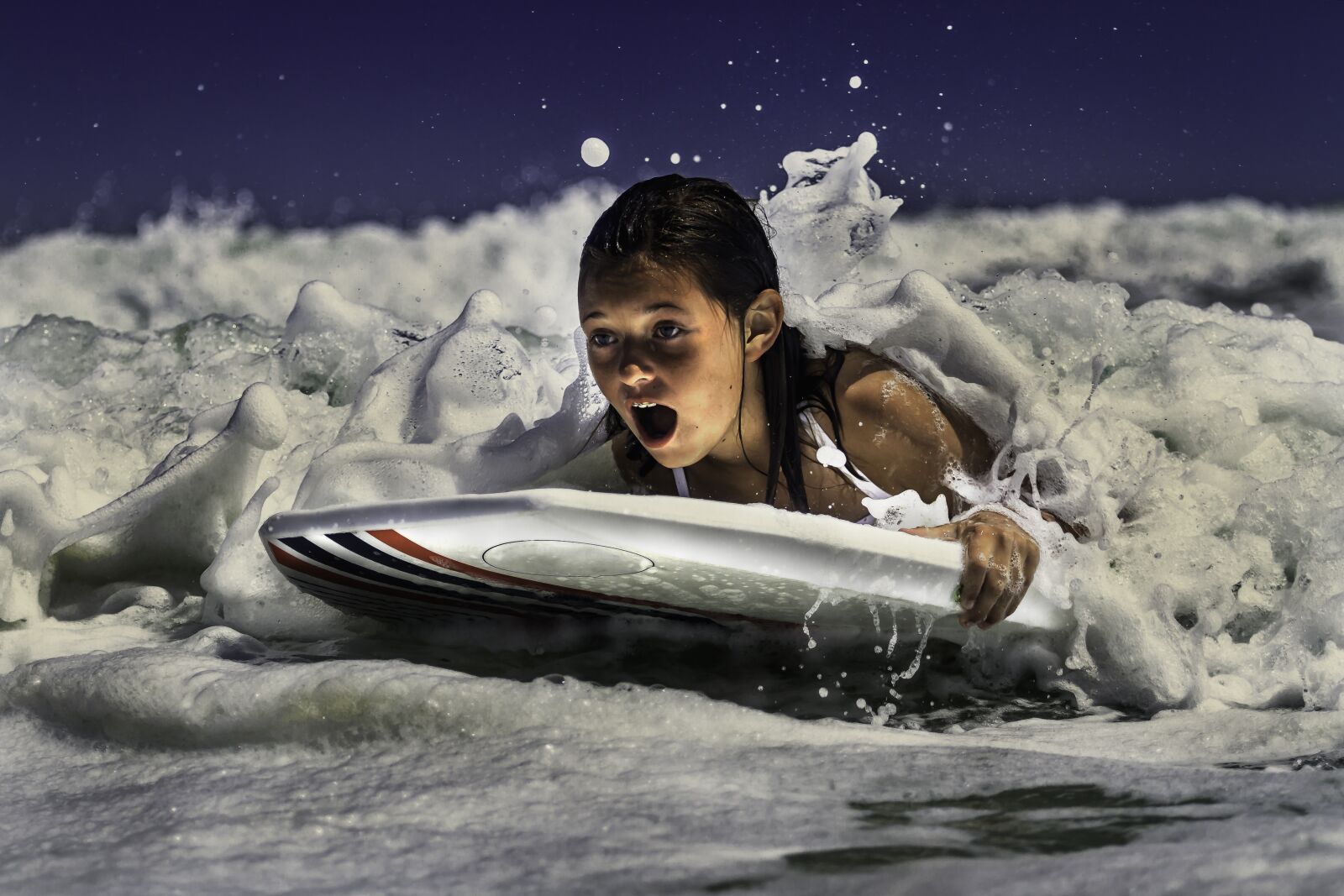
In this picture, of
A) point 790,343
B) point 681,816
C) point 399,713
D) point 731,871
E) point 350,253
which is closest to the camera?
point 731,871

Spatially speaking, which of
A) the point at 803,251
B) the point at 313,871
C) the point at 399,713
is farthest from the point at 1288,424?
the point at 313,871

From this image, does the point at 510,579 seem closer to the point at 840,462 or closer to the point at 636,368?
the point at 636,368

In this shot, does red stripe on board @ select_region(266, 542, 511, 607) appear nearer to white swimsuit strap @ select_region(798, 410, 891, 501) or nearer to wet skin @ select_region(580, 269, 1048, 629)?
wet skin @ select_region(580, 269, 1048, 629)

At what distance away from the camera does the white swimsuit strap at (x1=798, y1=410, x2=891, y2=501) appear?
2697 millimetres

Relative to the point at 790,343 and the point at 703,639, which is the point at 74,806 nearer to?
the point at 703,639

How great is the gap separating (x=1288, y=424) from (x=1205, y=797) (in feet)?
7.44

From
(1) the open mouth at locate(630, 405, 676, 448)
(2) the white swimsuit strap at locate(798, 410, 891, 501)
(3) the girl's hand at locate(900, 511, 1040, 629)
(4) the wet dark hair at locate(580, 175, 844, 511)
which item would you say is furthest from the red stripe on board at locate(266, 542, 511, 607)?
(3) the girl's hand at locate(900, 511, 1040, 629)

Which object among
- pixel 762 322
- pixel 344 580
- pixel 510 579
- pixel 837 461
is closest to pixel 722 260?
pixel 762 322

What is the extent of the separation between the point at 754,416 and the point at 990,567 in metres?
0.69

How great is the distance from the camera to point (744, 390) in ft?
8.88

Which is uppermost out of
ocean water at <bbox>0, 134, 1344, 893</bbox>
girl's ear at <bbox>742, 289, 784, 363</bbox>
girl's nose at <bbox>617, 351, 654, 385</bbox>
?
girl's ear at <bbox>742, 289, 784, 363</bbox>

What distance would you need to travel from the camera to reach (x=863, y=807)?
1.64 metres

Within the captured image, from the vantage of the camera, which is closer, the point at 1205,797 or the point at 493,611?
the point at 1205,797

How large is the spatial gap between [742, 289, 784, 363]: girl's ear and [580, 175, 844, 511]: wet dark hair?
2cm
